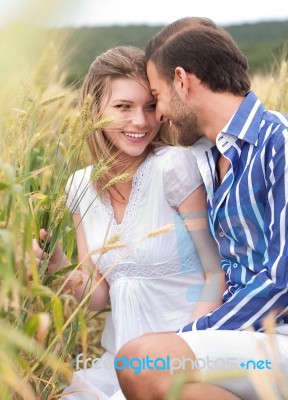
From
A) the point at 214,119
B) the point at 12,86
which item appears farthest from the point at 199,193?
the point at 12,86

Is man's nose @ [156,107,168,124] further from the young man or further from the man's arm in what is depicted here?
the man's arm

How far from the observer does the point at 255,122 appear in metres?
1.65

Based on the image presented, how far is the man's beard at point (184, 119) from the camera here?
70.9 inches

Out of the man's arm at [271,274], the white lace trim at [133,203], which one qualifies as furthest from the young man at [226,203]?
the white lace trim at [133,203]

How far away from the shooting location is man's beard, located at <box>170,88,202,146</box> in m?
1.80

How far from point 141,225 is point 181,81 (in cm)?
42

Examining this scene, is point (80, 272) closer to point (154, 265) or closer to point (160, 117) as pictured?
point (154, 265)

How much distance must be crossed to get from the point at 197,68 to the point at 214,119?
6.1 inches

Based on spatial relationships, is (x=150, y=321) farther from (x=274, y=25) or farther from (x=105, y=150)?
(x=274, y=25)

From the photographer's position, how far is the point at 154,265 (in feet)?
6.26

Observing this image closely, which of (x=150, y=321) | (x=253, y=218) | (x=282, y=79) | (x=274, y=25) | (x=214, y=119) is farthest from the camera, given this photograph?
(x=274, y=25)

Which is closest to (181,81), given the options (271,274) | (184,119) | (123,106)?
(184,119)

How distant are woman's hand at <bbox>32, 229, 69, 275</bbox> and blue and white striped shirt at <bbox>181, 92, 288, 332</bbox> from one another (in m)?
0.33

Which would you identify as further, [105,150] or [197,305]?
[105,150]
